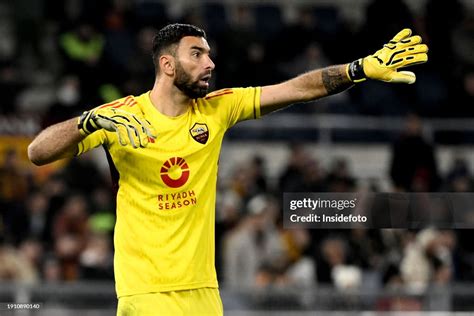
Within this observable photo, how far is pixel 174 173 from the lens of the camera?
6.27m

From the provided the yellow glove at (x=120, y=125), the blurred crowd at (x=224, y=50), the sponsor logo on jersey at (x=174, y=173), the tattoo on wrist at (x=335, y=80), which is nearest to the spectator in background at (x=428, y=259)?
the blurred crowd at (x=224, y=50)

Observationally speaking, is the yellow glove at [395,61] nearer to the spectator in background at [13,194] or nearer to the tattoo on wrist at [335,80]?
the tattoo on wrist at [335,80]

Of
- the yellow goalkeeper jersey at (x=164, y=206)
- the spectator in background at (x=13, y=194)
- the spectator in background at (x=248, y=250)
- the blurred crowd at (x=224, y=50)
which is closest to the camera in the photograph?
the yellow goalkeeper jersey at (x=164, y=206)

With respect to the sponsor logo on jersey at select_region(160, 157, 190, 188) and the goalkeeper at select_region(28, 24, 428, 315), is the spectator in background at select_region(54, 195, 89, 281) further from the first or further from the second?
the sponsor logo on jersey at select_region(160, 157, 190, 188)

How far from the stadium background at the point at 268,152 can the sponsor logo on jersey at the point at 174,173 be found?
3784 millimetres

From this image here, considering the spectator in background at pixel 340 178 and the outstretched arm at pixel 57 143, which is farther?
the spectator in background at pixel 340 178

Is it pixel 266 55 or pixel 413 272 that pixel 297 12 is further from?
pixel 413 272

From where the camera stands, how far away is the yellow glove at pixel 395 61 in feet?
20.6

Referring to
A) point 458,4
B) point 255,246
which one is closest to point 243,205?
point 255,246

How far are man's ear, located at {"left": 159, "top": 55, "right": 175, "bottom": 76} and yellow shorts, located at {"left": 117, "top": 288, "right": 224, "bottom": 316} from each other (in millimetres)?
1218

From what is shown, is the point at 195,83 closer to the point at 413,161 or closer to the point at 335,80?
the point at 335,80

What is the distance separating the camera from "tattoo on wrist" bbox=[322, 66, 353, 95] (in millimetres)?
6434

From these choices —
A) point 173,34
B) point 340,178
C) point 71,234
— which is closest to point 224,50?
point 340,178

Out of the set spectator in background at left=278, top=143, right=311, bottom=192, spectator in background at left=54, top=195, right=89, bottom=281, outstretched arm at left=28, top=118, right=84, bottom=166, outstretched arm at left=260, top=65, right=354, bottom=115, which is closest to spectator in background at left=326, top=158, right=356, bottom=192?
spectator in background at left=278, top=143, right=311, bottom=192
